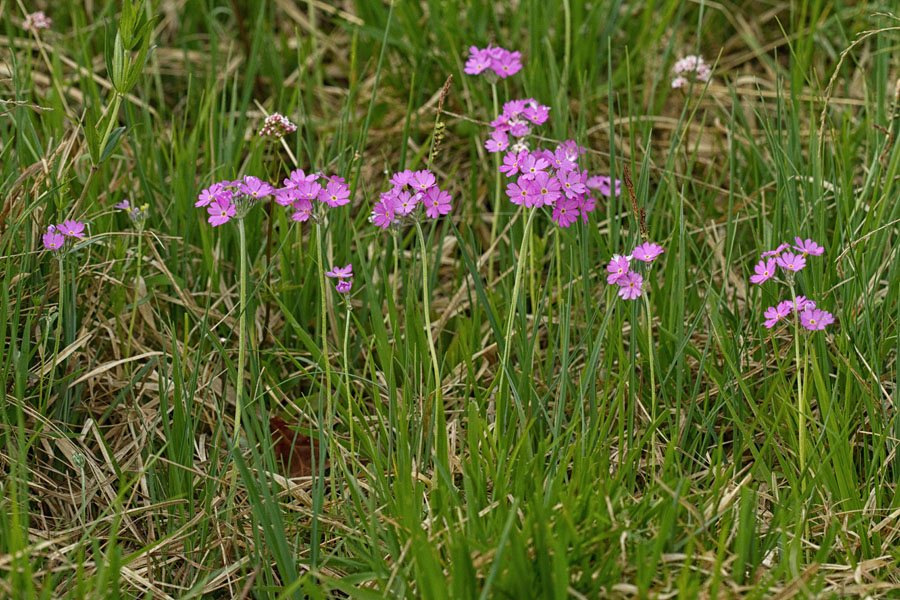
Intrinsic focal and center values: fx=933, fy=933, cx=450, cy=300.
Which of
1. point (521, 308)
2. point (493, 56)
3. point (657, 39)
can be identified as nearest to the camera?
point (521, 308)

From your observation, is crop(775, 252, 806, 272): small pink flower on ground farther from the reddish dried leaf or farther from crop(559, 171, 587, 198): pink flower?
the reddish dried leaf

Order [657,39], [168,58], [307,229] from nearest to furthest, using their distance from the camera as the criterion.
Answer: [307,229]
[657,39]
[168,58]

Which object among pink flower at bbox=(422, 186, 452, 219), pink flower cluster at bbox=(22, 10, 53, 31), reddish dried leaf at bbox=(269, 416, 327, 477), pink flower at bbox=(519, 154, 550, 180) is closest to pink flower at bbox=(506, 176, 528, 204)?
pink flower at bbox=(519, 154, 550, 180)

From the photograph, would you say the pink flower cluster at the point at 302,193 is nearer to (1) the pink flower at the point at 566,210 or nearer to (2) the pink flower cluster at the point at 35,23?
(1) the pink flower at the point at 566,210

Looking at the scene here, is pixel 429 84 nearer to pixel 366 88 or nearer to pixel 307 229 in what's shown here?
pixel 366 88

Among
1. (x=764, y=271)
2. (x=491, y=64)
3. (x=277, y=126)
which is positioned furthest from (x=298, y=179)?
(x=764, y=271)

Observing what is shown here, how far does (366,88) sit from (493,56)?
91 centimetres

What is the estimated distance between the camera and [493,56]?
84.7 inches

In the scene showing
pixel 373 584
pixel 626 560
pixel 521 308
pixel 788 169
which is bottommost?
pixel 373 584

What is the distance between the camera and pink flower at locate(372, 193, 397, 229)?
1635mm

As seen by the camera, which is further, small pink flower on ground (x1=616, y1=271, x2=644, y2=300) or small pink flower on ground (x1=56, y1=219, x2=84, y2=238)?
small pink flower on ground (x1=56, y1=219, x2=84, y2=238)

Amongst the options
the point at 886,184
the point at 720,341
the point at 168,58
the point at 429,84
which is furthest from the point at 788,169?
the point at 168,58

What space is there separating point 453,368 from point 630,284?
542 mm

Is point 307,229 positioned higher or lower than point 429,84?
lower
